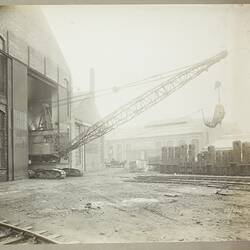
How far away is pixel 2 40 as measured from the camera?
4.30 m

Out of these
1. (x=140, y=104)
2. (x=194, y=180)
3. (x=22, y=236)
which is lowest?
(x=22, y=236)

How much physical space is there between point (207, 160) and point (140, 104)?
115 centimetres

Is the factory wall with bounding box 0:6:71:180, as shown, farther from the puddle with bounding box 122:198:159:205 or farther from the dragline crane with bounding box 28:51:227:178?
the puddle with bounding box 122:198:159:205

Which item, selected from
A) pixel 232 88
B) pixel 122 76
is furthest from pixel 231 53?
pixel 122 76

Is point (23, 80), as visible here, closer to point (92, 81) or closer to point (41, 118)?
point (41, 118)

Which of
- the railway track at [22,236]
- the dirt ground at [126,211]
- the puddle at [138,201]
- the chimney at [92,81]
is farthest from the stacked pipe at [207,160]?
the railway track at [22,236]

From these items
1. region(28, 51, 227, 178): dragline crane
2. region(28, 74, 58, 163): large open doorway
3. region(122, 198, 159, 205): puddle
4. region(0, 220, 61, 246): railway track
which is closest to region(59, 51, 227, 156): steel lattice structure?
region(28, 51, 227, 178): dragline crane

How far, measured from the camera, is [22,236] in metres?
3.66

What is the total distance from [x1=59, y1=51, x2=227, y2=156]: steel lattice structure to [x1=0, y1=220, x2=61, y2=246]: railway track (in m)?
1.32

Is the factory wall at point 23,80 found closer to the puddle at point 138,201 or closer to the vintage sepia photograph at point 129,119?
the vintage sepia photograph at point 129,119

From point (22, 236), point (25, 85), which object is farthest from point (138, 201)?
point (25, 85)

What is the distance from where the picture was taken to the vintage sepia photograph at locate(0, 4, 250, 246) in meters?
4.00

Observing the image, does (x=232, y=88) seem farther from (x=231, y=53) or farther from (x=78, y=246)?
(x=78, y=246)

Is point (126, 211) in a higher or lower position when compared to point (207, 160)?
lower
